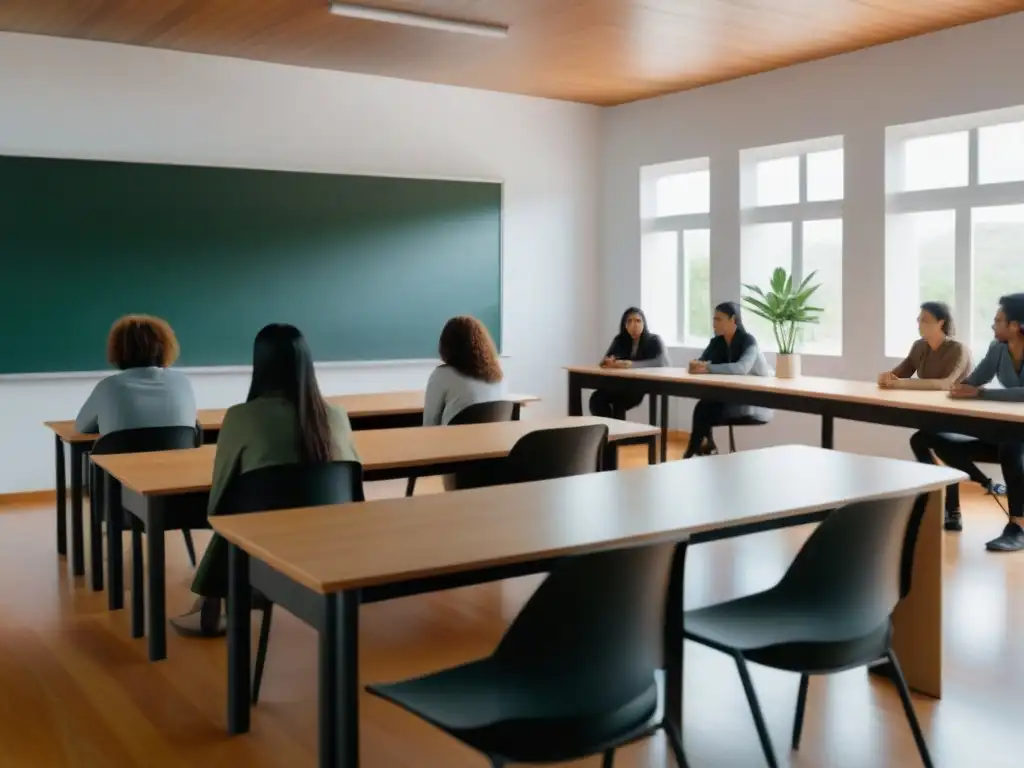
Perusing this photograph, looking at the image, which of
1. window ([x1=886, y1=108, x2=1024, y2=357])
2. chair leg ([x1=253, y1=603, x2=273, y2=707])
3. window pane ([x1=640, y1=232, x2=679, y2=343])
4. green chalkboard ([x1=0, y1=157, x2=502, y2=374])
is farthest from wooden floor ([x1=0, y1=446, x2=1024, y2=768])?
window pane ([x1=640, y1=232, x2=679, y2=343])

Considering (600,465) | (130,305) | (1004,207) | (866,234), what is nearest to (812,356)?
(866,234)

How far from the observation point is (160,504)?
126 inches

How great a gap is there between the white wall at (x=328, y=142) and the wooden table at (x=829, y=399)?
165cm

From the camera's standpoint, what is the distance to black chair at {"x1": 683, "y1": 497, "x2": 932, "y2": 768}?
2.28 m

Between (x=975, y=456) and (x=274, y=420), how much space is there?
3530 mm

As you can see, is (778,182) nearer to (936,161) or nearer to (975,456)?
(936,161)

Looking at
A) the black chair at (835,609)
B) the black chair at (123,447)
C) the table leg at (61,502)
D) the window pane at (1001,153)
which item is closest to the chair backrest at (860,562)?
the black chair at (835,609)

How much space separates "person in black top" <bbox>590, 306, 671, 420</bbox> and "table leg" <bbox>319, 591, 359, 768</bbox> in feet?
17.0

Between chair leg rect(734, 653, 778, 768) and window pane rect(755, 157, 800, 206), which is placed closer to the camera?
chair leg rect(734, 653, 778, 768)

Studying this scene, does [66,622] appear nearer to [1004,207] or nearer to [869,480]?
[869,480]

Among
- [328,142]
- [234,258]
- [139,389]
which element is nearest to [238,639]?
[139,389]

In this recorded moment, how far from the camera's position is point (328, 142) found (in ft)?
24.0

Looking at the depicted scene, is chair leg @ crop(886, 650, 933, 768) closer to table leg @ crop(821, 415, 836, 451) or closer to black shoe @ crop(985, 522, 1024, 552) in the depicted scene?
black shoe @ crop(985, 522, 1024, 552)

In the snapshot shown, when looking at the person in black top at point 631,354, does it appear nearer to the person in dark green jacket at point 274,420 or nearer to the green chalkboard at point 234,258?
the green chalkboard at point 234,258
